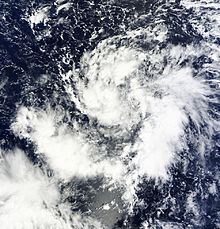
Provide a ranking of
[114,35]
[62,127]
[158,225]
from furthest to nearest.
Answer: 1. [114,35]
2. [62,127]
3. [158,225]

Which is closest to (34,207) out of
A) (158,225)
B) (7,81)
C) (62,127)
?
(62,127)

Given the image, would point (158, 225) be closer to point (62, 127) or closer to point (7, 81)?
point (62, 127)

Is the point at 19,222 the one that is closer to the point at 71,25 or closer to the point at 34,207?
the point at 34,207

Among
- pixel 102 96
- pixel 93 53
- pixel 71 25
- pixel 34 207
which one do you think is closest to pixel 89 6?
pixel 71 25

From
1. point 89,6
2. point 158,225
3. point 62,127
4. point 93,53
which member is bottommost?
point 158,225

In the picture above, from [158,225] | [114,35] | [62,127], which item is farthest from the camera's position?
[114,35]

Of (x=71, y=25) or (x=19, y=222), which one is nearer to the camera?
(x=19, y=222)

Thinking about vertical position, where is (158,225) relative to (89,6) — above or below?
below
